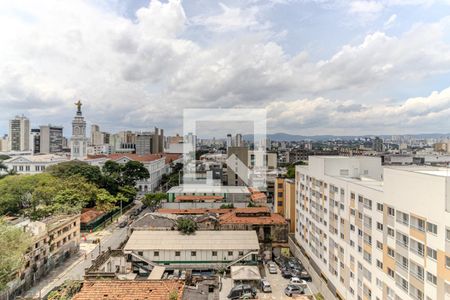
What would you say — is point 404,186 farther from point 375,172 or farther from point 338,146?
point 338,146

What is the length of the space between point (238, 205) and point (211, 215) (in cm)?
821

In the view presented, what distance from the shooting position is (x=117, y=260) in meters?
18.0

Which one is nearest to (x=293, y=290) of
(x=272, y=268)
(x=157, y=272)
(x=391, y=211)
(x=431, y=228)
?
(x=272, y=268)

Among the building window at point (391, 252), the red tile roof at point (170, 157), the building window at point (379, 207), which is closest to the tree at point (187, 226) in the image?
the building window at point (379, 207)

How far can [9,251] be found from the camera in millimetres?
13953

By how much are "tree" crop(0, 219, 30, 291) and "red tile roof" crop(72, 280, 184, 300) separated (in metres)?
6.05

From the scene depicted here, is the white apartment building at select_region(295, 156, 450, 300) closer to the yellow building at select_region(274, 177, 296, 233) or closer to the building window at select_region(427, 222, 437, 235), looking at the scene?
the building window at select_region(427, 222, 437, 235)

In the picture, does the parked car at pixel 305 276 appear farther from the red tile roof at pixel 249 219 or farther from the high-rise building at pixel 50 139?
the high-rise building at pixel 50 139

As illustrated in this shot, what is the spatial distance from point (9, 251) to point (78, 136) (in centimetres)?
4558

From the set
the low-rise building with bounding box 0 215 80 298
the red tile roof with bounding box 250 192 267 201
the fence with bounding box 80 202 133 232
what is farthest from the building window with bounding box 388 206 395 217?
the fence with bounding box 80 202 133 232

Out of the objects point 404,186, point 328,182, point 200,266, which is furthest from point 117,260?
point 404,186

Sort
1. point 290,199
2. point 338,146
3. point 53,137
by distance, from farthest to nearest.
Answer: point 53,137 < point 338,146 < point 290,199

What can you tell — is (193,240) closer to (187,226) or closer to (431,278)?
(187,226)

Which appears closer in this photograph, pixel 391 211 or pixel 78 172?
pixel 391 211
